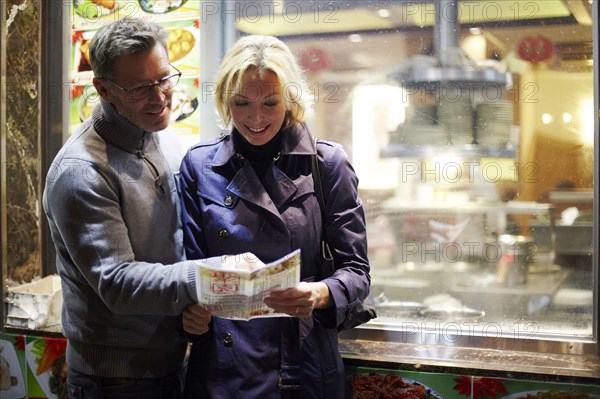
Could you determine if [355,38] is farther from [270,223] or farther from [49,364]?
[49,364]

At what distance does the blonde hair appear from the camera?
81.4 inches

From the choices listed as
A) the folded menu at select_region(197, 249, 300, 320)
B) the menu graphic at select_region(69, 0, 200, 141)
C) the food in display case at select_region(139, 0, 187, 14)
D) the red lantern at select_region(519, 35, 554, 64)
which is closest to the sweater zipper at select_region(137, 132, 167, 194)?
the folded menu at select_region(197, 249, 300, 320)

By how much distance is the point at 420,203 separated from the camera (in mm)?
3127

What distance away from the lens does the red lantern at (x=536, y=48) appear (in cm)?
277

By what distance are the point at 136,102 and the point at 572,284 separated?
69.5 inches

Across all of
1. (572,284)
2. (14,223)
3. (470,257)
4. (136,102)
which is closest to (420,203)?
(470,257)

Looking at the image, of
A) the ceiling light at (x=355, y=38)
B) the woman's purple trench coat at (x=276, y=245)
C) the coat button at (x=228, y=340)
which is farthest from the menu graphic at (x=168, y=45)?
the coat button at (x=228, y=340)

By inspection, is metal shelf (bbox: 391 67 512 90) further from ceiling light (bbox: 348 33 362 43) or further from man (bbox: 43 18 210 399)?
man (bbox: 43 18 210 399)

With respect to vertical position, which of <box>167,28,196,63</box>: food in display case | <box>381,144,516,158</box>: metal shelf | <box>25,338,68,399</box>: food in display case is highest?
<box>167,28,196,63</box>: food in display case

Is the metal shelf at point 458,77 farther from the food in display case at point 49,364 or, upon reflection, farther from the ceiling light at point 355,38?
the food in display case at point 49,364

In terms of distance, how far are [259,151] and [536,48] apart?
1337 millimetres

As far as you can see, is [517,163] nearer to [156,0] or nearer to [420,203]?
[420,203]

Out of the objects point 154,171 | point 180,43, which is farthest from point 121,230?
point 180,43

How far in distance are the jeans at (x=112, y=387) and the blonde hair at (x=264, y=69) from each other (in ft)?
2.96
